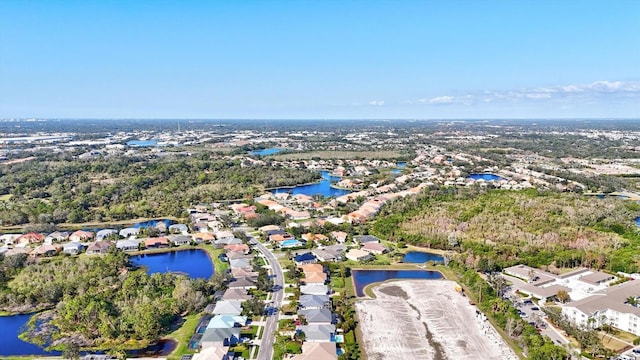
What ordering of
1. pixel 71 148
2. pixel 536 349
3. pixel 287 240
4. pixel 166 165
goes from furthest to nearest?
pixel 71 148 → pixel 166 165 → pixel 287 240 → pixel 536 349

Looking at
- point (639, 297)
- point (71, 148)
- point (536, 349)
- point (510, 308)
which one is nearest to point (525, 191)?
point (639, 297)

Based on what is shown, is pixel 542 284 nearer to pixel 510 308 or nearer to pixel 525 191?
pixel 510 308

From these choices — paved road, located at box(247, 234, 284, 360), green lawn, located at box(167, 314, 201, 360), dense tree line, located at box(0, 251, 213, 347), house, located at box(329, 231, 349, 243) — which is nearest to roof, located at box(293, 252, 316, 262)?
paved road, located at box(247, 234, 284, 360)

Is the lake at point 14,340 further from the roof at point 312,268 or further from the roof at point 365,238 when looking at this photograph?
the roof at point 365,238

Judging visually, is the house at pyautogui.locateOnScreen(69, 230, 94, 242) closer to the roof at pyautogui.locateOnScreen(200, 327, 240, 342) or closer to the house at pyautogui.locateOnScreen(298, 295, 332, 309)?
the roof at pyautogui.locateOnScreen(200, 327, 240, 342)

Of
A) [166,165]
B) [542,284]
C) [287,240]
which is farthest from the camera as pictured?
[166,165]

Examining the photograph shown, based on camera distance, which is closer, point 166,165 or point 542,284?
→ point 542,284
